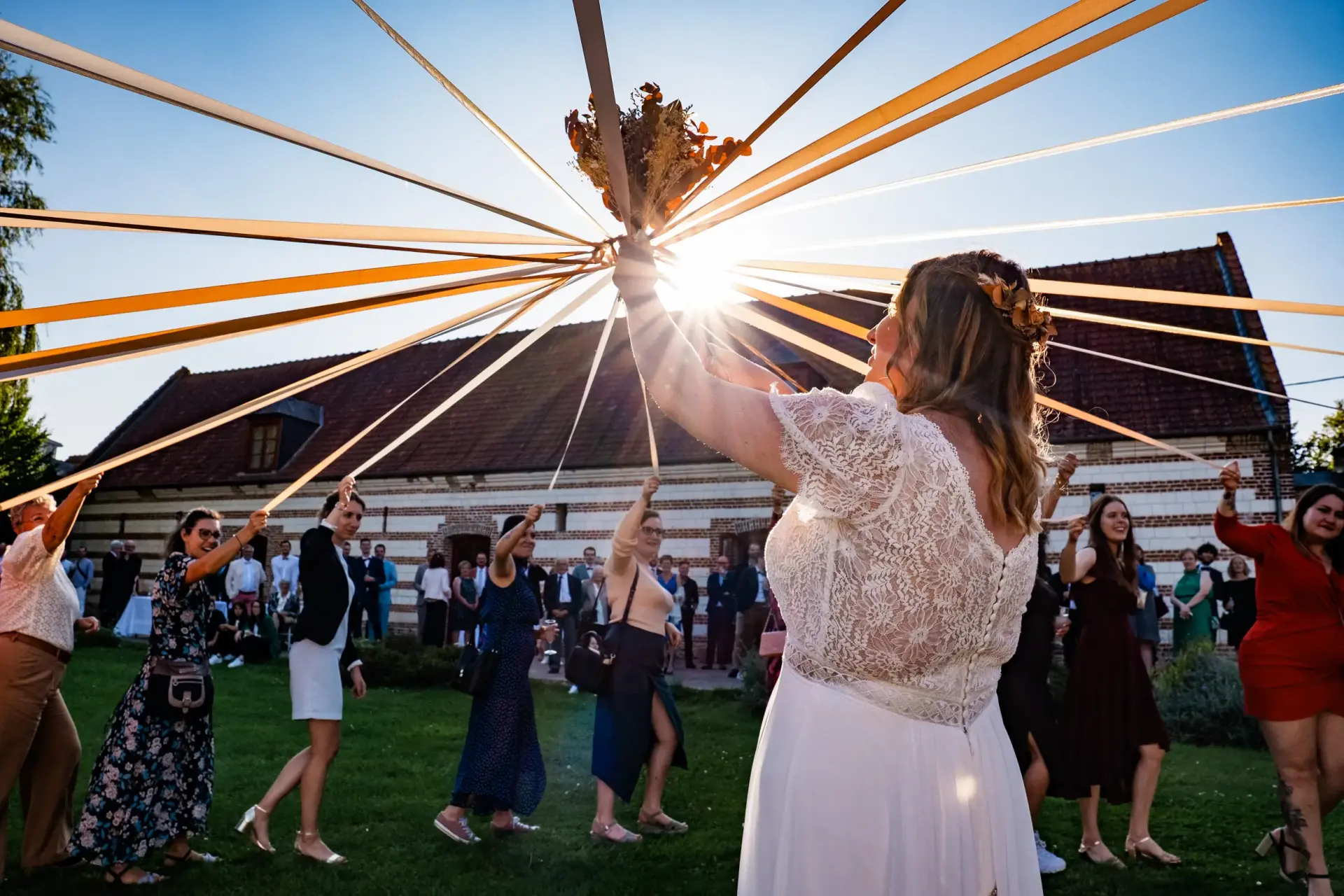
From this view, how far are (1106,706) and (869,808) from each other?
456 centimetres

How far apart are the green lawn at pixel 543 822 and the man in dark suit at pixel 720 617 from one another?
15.7 feet

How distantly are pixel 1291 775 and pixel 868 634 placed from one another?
167 inches

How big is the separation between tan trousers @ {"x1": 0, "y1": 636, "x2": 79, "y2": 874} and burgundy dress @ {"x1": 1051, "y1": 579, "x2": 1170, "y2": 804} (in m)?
5.70

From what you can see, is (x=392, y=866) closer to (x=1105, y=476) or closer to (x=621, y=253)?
(x=621, y=253)

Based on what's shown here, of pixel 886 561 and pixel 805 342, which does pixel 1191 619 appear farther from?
pixel 886 561

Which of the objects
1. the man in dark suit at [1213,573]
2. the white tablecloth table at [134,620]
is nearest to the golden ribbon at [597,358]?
the white tablecloth table at [134,620]

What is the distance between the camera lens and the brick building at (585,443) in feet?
50.1

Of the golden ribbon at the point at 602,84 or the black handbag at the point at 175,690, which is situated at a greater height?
the golden ribbon at the point at 602,84

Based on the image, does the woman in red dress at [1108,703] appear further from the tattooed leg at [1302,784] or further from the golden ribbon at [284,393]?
the golden ribbon at [284,393]

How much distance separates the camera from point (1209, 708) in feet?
33.1

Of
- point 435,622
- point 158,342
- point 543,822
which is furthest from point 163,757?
point 435,622

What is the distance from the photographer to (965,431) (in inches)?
77.4

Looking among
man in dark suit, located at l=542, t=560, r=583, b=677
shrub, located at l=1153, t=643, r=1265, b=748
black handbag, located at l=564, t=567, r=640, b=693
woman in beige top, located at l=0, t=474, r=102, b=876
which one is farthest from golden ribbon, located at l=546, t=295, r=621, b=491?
shrub, located at l=1153, t=643, r=1265, b=748

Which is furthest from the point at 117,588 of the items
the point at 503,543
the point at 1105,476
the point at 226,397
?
the point at 1105,476
